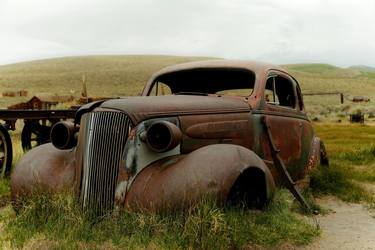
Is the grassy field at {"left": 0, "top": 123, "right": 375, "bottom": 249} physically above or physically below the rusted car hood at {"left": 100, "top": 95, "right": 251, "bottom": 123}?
below

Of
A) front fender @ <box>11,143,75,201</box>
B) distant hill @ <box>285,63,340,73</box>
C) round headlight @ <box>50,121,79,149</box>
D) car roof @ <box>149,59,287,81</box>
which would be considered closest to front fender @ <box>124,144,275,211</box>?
front fender @ <box>11,143,75,201</box>

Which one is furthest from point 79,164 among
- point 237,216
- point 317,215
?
point 317,215

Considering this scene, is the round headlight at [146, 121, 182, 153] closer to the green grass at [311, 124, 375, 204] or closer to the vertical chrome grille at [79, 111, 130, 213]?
the vertical chrome grille at [79, 111, 130, 213]

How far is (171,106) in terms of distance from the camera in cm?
482

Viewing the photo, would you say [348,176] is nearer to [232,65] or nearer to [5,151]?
[232,65]

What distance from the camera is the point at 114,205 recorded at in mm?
4418

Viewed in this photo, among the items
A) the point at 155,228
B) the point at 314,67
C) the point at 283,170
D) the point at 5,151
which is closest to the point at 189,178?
the point at 155,228

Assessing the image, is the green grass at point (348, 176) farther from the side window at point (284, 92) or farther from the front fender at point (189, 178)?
the front fender at point (189, 178)

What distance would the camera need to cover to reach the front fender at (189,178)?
4.12 meters

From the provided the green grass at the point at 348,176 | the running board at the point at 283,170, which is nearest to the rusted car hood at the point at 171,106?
the running board at the point at 283,170

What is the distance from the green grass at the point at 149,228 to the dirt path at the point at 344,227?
0.30 m

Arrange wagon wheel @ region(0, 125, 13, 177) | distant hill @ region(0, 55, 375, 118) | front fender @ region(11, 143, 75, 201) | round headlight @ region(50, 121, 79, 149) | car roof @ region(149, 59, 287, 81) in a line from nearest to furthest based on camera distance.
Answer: front fender @ region(11, 143, 75, 201) → round headlight @ region(50, 121, 79, 149) → car roof @ region(149, 59, 287, 81) → wagon wheel @ region(0, 125, 13, 177) → distant hill @ region(0, 55, 375, 118)

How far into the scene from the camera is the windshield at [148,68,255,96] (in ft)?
21.4

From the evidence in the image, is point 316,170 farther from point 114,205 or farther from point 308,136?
point 114,205
